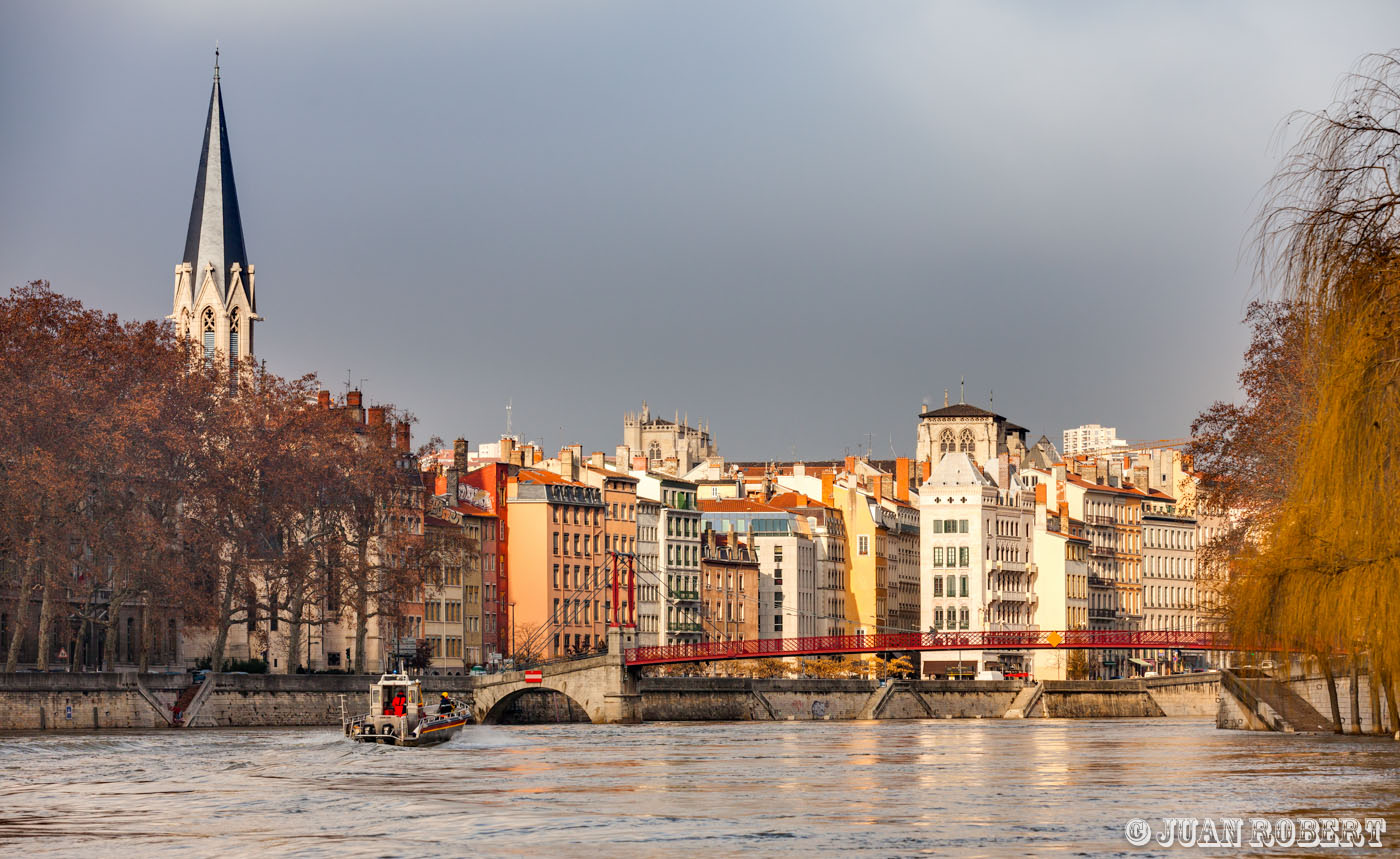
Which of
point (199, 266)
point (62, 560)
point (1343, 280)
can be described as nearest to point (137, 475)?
point (62, 560)

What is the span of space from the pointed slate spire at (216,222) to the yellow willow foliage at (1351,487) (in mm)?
89428

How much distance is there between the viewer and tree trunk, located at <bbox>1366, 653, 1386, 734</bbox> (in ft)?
158

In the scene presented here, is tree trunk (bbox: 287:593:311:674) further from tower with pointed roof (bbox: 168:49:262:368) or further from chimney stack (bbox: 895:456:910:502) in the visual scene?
chimney stack (bbox: 895:456:910:502)

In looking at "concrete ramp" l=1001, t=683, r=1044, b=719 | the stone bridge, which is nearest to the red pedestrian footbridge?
the stone bridge

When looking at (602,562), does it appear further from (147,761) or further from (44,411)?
(147,761)

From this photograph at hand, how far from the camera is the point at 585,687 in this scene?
110438mm

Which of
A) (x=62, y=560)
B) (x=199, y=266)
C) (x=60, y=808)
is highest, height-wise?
(x=199, y=266)

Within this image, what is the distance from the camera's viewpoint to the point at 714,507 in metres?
173

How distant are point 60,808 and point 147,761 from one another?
683 inches

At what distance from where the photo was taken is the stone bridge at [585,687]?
109m

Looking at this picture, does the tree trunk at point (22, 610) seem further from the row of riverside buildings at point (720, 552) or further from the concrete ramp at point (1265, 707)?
the concrete ramp at point (1265, 707)

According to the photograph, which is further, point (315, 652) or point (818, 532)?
point (818, 532)

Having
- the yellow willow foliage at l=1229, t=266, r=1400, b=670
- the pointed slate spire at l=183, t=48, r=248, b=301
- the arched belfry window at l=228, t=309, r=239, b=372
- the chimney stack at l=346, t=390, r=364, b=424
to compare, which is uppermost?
the pointed slate spire at l=183, t=48, r=248, b=301

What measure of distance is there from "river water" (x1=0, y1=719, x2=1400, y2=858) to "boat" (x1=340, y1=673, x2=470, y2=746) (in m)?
1.25
